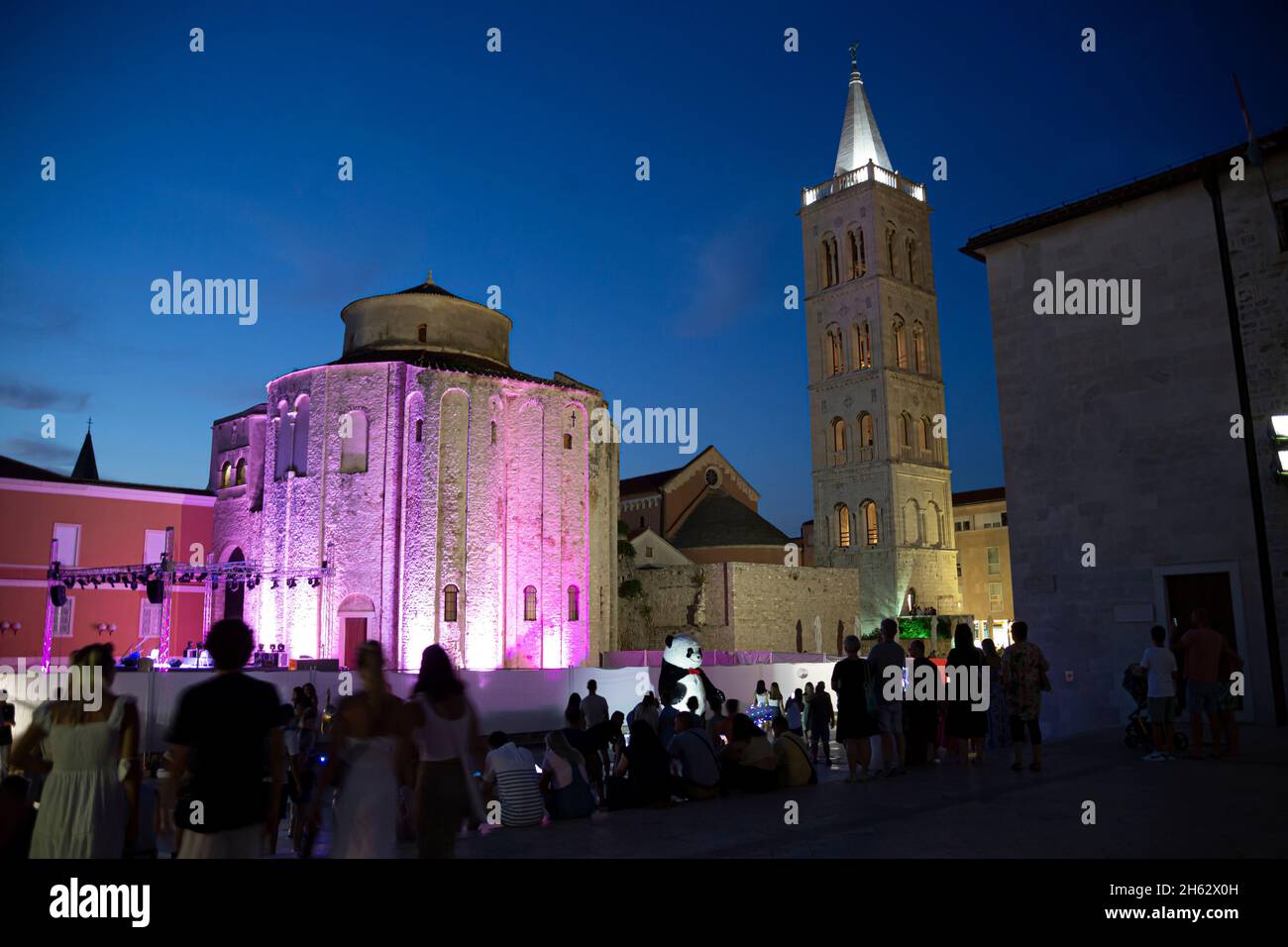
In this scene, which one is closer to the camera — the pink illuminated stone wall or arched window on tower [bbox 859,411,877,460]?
the pink illuminated stone wall

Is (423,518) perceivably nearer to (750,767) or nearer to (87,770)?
(750,767)

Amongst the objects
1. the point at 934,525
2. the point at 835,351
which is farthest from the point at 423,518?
the point at 934,525

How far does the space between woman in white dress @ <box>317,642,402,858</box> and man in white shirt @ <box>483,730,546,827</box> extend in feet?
12.7

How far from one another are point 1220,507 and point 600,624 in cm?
2272

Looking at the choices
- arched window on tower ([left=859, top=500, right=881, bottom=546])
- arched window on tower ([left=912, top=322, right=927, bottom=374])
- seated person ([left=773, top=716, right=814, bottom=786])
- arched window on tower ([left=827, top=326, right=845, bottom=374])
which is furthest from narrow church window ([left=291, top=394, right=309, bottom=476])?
arched window on tower ([left=912, top=322, right=927, bottom=374])

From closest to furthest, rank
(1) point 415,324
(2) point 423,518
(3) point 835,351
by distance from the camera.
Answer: (2) point 423,518 → (1) point 415,324 → (3) point 835,351

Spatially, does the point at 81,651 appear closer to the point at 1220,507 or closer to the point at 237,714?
the point at 237,714

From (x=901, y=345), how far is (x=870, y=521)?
10670mm

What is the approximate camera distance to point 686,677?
13164mm

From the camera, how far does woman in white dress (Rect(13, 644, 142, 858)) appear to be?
496 centimetres

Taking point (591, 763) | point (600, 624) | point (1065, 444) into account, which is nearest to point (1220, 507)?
point (1065, 444)

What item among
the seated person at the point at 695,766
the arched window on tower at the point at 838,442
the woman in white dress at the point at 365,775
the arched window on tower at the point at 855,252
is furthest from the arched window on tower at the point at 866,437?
the woman in white dress at the point at 365,775

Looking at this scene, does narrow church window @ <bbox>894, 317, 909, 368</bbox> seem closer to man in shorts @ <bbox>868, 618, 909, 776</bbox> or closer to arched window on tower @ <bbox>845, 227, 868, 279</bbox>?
arched window on tower @ <bbox>845, 227, 868, 279</bbox>

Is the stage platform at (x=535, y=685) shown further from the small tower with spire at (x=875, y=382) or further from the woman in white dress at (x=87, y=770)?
the small tower with spire at (x=875, y=382)
